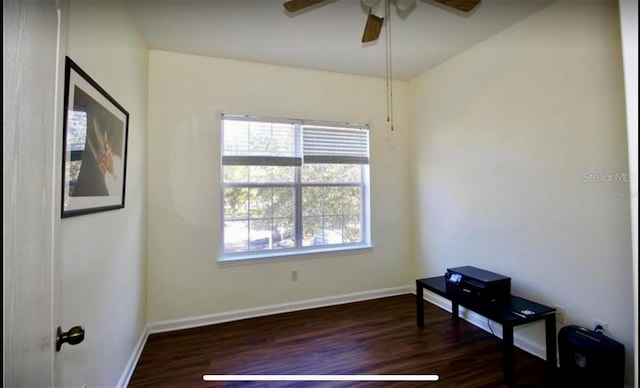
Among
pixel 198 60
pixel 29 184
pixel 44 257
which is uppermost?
pixel 198 60

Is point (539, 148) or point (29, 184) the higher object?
point (539, 148)

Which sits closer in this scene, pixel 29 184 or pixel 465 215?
pixel 29 184

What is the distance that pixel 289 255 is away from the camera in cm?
321

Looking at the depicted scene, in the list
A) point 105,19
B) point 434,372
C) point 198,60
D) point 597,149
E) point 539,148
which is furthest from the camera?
point 198,60

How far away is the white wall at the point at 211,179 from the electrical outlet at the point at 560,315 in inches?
69.7

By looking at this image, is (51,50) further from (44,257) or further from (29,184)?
(44,257)

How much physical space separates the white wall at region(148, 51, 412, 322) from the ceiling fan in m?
1.29

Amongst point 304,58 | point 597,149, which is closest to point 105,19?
point 304,58

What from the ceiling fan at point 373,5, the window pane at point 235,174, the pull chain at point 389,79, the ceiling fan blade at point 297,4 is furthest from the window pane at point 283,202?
the ceiling fan blade at point 297,4

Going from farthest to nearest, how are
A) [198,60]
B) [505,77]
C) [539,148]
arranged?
[198,60]
[505,77]
[539,148]

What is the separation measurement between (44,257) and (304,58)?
2.81 metres

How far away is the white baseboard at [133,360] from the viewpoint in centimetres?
198

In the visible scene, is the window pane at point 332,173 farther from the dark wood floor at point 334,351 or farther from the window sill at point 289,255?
the dark wood floor at point 334,351

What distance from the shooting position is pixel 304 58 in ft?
9.95
